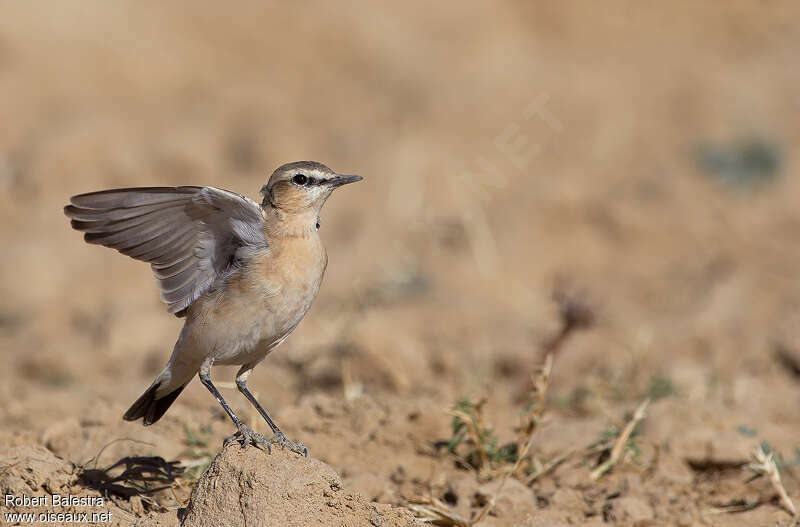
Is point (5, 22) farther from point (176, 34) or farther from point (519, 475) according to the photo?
point (519, 475)

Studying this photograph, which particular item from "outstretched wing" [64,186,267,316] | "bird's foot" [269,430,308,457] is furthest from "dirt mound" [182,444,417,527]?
"outstretched wing" [64,186,267,316]

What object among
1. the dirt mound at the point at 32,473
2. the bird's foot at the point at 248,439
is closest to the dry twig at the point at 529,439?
the bird's foot at the point at 248,439

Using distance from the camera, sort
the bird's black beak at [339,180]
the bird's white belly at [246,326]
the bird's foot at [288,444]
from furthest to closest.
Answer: the bird's black beak at [339,180] < the bird's white belly at [246,326] < the bird's foot at [288,444]

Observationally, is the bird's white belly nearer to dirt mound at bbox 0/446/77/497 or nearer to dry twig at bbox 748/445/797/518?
dirt mound at bbox 0/446/77/497

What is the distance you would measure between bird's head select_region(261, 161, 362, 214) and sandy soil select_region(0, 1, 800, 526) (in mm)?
1421

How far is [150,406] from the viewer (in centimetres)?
565

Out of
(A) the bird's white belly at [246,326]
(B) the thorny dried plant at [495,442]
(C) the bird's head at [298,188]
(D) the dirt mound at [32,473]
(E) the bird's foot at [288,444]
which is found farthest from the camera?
(B) the thorny dried plant at [495,442]

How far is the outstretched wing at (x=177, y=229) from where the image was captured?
5.04m

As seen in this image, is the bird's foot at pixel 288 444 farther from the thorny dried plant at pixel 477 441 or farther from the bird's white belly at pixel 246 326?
the thorny dried plant at pixel 477 441

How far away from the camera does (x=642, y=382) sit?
806 cm

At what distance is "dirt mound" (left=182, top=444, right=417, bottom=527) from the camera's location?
422 cm

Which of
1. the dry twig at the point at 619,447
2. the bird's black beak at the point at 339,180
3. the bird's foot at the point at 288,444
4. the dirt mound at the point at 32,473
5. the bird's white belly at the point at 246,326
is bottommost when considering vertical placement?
the dry twig at the point at 619,447

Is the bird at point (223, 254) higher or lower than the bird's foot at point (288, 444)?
higher

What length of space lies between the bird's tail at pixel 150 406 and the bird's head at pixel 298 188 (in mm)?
1205
